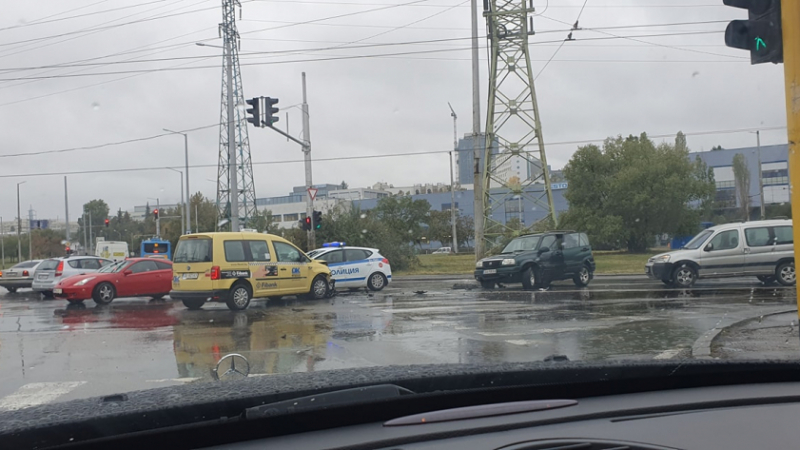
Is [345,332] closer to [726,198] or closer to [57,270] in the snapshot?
[57,270]

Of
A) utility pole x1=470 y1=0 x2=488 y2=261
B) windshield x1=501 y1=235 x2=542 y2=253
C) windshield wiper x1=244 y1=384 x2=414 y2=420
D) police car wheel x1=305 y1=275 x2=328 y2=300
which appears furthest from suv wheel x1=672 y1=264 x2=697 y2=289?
windshield wiper x1=244 y1=384 x2=414 y2=420

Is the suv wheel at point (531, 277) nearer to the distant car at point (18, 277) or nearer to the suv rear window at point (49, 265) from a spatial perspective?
the suv rear window at point (49, 265)

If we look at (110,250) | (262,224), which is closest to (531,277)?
(262,224)

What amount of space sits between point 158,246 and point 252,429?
140 feet

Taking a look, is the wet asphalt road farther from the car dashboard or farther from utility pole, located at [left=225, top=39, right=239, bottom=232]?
utility pole, located at [left=225, top=39, right=239, bottom=232]

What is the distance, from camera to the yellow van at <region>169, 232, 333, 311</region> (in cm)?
1542

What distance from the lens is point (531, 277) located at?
1953 cm

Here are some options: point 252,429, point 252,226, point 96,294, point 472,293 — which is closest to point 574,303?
point 472,293

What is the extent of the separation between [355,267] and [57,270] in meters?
10.1

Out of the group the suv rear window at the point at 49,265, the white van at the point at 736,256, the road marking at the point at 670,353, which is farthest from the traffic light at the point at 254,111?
the road marking at the point at 670,353

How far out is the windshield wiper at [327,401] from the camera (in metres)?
1.89

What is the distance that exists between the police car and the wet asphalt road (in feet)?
6.73

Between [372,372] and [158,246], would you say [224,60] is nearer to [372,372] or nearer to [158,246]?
[158,246]

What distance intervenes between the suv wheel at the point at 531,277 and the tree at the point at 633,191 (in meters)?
17.8
